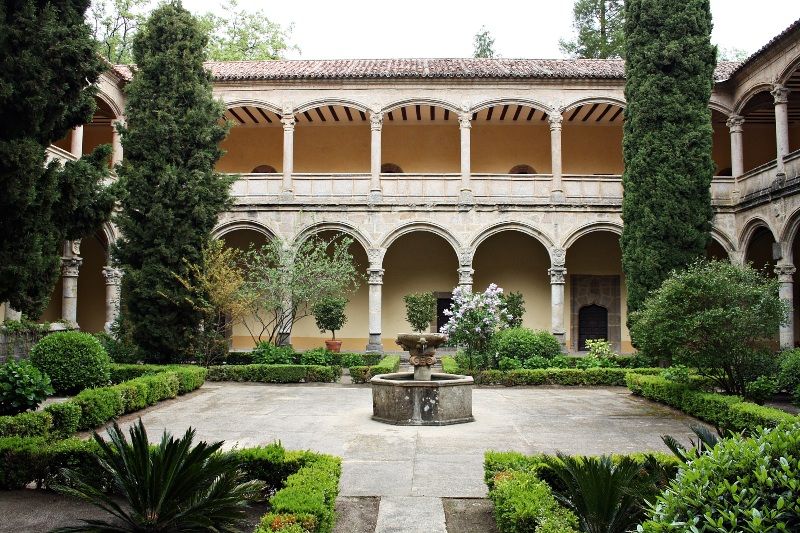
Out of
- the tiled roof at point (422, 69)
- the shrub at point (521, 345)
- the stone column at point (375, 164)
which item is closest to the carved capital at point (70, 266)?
the tiled roof at point (422, 69)

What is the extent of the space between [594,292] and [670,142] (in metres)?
6.79

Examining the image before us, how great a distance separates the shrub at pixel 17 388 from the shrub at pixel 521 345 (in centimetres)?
885

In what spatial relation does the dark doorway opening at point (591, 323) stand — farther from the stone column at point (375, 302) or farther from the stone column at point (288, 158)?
the stone column at point (288, 158)

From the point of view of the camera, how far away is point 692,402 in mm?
9492

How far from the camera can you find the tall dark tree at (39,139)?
5.93 metres

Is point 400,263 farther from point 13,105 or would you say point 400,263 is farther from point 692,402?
point 13,105

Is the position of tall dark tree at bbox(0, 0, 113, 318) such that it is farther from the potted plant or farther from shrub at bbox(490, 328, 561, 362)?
the potted plant

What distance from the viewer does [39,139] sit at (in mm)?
6609

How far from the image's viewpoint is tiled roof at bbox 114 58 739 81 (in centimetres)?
1891

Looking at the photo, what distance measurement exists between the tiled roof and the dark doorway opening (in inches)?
287

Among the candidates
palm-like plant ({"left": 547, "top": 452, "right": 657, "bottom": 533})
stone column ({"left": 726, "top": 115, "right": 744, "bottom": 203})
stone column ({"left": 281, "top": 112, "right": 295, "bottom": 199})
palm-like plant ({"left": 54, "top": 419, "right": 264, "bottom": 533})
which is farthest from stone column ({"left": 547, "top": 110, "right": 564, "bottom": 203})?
palm-like plant ({"left": 54, "top": 419, "right": 264, "bottom": 533})

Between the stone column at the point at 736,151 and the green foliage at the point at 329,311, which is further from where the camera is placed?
the stone column at the point at 736,151

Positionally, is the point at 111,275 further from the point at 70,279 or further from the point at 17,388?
the point at 17,388

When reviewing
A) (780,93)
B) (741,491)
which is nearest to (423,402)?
(741,491)
